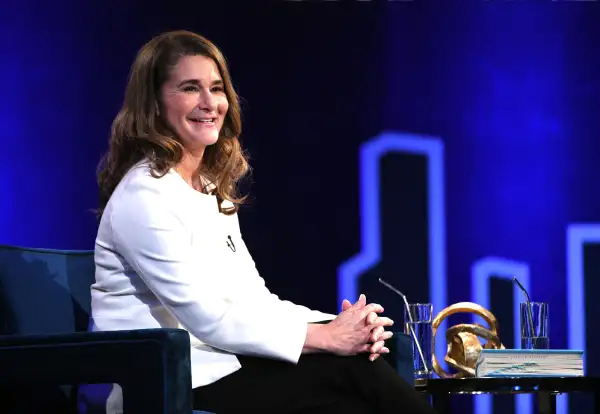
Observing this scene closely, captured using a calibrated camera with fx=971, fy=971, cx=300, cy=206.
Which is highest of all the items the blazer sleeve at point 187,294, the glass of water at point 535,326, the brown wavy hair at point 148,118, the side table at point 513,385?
the brown wavy hair at point 148,118

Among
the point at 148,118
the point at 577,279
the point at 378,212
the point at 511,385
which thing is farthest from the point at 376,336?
the point at 577,279

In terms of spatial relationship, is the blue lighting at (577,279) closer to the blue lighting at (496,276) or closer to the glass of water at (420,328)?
the blue lighting at (496,276)

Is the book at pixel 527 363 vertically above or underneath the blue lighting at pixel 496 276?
underneath

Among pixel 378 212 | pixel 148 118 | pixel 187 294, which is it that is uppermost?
pixel 148 118

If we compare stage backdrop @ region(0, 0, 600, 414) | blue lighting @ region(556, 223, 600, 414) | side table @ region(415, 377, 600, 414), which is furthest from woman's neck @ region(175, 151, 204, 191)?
blue lighting @ region(556, 223, 600, 414)

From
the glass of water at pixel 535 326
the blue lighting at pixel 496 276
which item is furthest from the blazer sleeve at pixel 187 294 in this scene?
the blue lighting at pixel 496 276

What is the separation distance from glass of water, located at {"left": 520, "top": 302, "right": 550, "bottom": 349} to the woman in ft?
3.18

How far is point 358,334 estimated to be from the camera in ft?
6.18

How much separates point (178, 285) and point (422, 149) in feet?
6.64

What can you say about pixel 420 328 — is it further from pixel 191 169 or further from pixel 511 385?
pixel 191 169

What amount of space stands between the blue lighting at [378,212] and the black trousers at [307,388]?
1.81 metres

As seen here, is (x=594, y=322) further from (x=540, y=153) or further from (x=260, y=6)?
(x=260, y=6)

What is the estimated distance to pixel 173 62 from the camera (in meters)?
2.12

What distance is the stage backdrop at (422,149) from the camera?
3.70 metres
